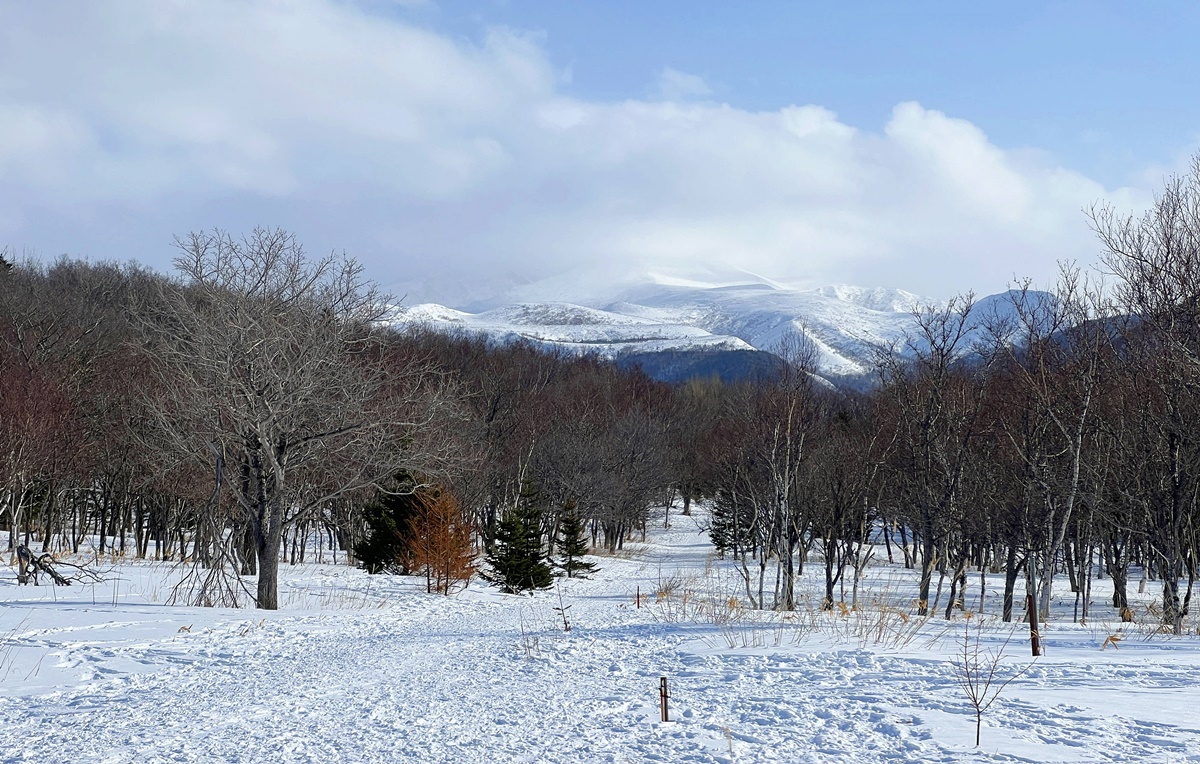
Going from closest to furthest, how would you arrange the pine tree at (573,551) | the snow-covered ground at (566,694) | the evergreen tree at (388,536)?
the snow-covered ground at (566,694), the evergreen tree at (388,536), the pine tree at (573,551)

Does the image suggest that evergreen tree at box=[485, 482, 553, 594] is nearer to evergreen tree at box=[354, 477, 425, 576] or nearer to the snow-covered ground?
evergreen tree at box=[354, 477, 425, 576]

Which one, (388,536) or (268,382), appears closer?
(268,382)

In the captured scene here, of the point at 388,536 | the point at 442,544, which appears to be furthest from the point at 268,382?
the point at 388,536

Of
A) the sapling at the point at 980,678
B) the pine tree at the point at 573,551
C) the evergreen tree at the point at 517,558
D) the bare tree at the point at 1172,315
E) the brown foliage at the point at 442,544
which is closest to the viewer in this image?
the sapling at the point at 980,678

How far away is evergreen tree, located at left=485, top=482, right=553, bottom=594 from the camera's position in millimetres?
26328

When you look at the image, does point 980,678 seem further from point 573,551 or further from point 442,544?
point 573,551

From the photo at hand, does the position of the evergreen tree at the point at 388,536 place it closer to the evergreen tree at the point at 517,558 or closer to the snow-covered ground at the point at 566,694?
the evergreen tree at the point at 517,558

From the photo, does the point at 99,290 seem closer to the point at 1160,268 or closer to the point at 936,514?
the point at 936,514

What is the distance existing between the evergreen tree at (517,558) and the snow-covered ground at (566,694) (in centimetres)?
1276

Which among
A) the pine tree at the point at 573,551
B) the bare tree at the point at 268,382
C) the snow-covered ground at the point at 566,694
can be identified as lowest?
the pine tree at the point at 573,551

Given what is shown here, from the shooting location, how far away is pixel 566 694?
24.2 ft

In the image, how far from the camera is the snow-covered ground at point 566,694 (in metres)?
5.51

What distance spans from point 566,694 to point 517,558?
19455mm

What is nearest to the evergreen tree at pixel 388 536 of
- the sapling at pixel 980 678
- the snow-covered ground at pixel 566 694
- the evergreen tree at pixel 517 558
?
the evergreen tree at pixel 517 558
